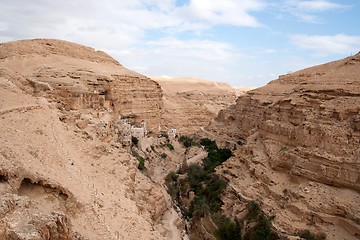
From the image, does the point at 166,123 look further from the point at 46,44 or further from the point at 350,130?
the point at 350,130

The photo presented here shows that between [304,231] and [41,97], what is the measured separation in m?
10.9

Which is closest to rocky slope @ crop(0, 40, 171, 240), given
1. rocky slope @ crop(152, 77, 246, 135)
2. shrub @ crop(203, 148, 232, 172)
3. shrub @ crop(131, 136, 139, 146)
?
shrub @ crop(131, 136, 139, 146)

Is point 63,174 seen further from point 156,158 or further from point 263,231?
point 156,158

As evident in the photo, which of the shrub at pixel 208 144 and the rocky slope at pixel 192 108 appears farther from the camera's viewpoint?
the rocky slope at pixel 192 108

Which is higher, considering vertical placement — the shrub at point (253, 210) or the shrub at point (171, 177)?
the shrub at point (253, 210)

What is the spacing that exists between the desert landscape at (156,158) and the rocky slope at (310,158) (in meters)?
0.06

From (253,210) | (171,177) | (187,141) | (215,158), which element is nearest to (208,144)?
(187,141)

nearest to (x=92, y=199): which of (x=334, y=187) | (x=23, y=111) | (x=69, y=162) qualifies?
(x=69, y=162)

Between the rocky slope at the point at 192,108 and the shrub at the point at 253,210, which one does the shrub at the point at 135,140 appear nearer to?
the shrub at the point at 253,210

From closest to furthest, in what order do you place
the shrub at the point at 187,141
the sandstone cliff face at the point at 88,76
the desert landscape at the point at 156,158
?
the desert landscape at the point at 156,158, the sandstone cliff face at the point at 88,76, the shrub at the point at 187,141

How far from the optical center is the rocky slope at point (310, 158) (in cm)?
1461

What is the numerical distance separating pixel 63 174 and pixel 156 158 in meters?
17.3

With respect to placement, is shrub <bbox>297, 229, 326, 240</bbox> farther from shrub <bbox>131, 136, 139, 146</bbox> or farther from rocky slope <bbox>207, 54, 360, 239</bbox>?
shrub <bbox>131, 136, 139, 146</bbox>

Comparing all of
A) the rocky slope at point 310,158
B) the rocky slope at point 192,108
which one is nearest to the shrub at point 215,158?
the rocky slope at point 310,158
